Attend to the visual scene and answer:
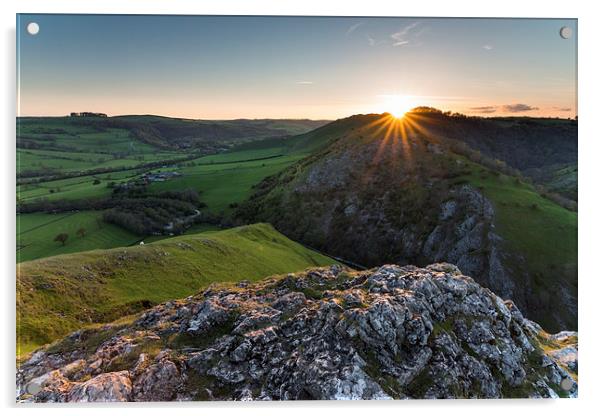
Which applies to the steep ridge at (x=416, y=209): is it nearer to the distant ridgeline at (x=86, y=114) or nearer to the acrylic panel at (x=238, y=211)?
the acrylic panel at (x=238, y=211)

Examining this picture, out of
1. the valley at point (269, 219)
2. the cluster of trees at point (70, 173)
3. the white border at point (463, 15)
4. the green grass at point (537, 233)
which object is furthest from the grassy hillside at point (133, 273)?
the green grass at point (537, 233)

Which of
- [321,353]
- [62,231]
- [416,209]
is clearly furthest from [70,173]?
[416,209]

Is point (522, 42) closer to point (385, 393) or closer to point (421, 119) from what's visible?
point (421, 119)

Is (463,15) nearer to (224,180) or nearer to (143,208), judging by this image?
(224,180)

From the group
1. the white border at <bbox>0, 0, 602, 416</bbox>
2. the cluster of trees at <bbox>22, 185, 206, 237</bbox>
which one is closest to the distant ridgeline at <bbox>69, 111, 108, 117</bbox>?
the white border at <bbox>0, 0, 602, 416</bbox>

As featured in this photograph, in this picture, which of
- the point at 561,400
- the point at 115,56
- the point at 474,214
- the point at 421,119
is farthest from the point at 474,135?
the point at 115,56
